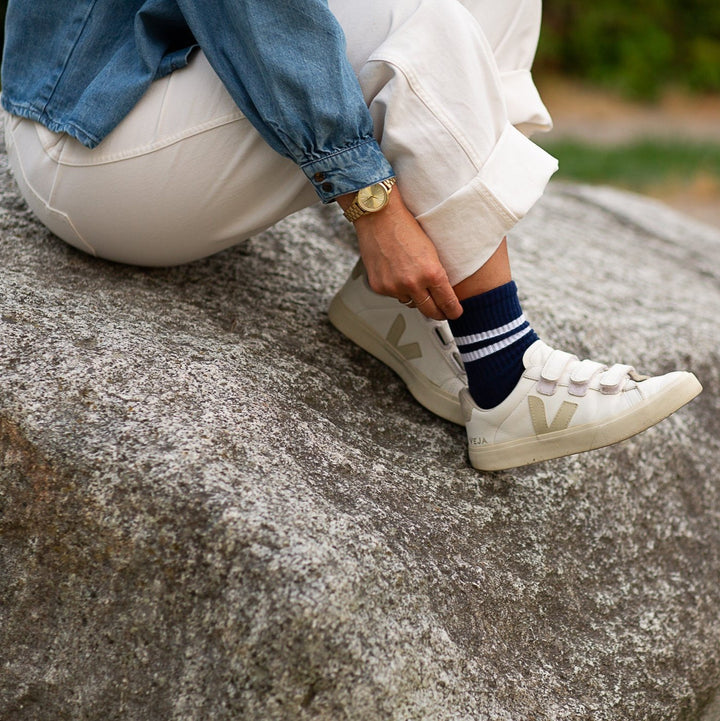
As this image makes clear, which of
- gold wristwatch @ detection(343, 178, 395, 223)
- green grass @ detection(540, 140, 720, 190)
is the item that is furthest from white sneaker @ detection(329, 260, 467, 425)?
green grass @ detection(540, 140, 720, 190)

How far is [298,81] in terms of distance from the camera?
1.06 meters

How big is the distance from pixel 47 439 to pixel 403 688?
0.55 metres

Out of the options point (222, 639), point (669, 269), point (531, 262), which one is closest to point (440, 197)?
point (222, 639)

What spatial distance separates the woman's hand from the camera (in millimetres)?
1158

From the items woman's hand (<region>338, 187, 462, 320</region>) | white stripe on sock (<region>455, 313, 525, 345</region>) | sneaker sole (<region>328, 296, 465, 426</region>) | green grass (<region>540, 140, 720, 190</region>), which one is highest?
woman's hand (<region>338, 187, 462, 320</region>)

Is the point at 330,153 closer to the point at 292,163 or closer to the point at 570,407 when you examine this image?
the point at 292,163

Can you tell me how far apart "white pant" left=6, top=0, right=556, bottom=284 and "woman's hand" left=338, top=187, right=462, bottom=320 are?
0.08ft

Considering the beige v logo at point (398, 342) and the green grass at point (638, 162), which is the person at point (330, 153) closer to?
the beige v logo at point (398, 342)

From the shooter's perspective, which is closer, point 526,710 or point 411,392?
point 526,710

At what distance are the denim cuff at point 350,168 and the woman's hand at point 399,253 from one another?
0.08ft

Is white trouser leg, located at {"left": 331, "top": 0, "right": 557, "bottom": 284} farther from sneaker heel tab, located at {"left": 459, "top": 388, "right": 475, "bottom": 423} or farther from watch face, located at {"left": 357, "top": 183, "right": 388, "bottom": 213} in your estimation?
sneaker heel tab, located at {"left": 459, "top": 388, "right": 475, "bottom": 423}

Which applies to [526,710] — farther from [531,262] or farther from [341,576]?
[531,262]

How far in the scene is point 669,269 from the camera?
255cm

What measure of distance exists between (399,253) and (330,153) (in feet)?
0.53
